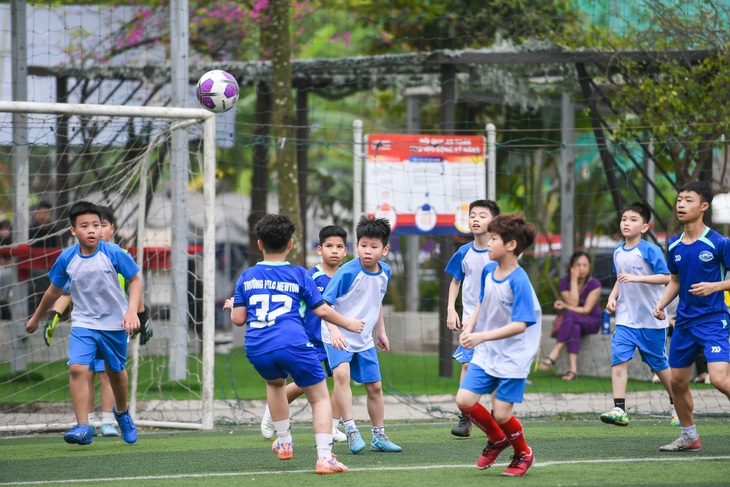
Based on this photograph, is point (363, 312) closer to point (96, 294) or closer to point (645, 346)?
point (96, 294)

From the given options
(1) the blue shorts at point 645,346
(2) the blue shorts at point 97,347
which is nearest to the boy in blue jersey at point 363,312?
(2) the blue shorts at point 97,347

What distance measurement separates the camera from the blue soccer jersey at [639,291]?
325 inches

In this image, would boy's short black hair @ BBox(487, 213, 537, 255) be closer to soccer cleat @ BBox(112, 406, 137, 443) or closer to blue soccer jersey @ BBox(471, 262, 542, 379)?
blue soccer jersey @ BBox(471, 262, 542, 379)

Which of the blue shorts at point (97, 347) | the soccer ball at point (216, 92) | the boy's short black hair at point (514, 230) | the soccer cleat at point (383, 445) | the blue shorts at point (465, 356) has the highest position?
the soccer ball at point (216, 92)

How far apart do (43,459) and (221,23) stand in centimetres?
1007

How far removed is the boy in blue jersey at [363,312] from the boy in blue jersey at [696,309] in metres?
1.99

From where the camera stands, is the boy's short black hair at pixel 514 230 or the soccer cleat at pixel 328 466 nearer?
the boy's short black hair at pixel 514 230

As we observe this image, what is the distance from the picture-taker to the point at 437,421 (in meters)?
9.42

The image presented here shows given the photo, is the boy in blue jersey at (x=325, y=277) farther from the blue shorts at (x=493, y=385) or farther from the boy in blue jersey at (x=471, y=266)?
the blue shorts at (x=493, y=385)

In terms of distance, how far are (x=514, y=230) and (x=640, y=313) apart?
2986 mm

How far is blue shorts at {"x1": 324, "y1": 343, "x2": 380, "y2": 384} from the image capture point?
7.16m

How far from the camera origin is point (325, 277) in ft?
25.0

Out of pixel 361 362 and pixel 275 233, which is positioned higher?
pixel 275 233

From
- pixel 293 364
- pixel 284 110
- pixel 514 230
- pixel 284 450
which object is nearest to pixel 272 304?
pixel 293 364
